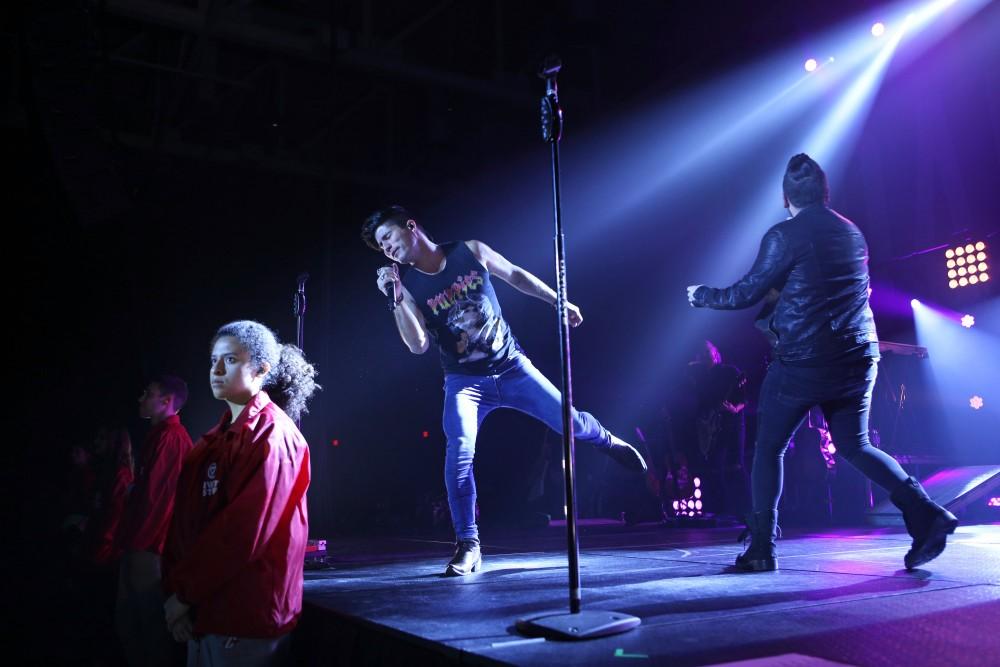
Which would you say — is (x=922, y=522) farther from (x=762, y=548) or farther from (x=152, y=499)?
(x=152, y=499)

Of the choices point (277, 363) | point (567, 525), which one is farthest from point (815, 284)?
point (277, 363)

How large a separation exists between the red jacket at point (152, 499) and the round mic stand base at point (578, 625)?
2547mm

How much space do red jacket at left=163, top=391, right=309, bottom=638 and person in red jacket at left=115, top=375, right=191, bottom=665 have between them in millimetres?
1449

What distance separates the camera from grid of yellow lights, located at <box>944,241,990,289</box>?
9102 mm

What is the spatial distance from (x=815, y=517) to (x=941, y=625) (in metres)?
6.32

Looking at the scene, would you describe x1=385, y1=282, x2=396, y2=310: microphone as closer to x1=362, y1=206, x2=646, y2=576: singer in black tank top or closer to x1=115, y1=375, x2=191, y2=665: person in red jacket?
x1=362, y1=206, x2=646, y2=576: singer in black tank top

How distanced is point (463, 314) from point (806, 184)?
1.70 metres

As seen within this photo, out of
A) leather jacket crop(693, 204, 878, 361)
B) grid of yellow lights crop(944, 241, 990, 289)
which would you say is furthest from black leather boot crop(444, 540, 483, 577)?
grid of yellow lights crop(944, 241, 990, 289)

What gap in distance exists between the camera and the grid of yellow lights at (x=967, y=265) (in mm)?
9102

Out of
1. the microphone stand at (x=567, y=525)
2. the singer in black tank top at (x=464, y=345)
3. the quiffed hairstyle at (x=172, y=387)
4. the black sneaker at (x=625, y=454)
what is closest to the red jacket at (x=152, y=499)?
the quiffed hairstyle at (x=172, y=387)

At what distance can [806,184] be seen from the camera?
10.7 ft

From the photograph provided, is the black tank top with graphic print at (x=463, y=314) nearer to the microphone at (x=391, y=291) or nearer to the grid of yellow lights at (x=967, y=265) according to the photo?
the microphone at (x=391, y=291)

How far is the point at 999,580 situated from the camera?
261 cm

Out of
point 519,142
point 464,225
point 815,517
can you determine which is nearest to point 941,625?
point 815,517
